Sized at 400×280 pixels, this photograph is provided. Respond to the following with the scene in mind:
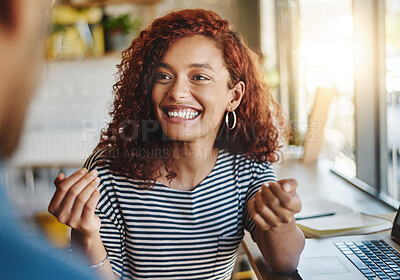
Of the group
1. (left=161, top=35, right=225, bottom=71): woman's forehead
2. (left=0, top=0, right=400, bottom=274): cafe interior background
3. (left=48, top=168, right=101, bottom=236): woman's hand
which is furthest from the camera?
(left=0, top=0, right=400, bottom=274): cafe interior background

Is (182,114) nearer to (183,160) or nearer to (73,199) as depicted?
(183,160)

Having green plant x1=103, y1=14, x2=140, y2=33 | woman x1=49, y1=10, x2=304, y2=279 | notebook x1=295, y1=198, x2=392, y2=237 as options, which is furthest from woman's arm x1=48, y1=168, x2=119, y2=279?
green plant x1=103, y1=14, x2=140, y2=33

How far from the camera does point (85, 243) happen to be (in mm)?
654

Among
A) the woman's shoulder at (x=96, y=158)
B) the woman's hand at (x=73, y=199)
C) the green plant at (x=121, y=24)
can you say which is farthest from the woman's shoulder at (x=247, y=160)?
the green plant at (x=121, y=24)

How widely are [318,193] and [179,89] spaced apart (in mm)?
665

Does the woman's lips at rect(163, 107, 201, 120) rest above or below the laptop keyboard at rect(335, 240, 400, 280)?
above

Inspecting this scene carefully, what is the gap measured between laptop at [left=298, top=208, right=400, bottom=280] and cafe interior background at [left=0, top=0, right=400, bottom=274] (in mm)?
366

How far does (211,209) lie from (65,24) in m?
1.98

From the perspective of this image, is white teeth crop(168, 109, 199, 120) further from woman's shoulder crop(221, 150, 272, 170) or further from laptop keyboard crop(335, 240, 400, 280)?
laptop keyboard crop(335, 240, 400, 280)

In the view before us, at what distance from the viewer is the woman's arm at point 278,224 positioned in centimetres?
60

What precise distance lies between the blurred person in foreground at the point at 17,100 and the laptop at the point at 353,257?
22.3 inches

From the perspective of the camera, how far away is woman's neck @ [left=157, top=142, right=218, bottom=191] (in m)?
→ 0.82

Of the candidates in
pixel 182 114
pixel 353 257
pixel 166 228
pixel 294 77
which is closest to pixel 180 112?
pixel 182 114

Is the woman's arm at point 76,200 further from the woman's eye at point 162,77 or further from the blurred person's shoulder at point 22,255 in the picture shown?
the blurred person's shoulder at point 22,255
